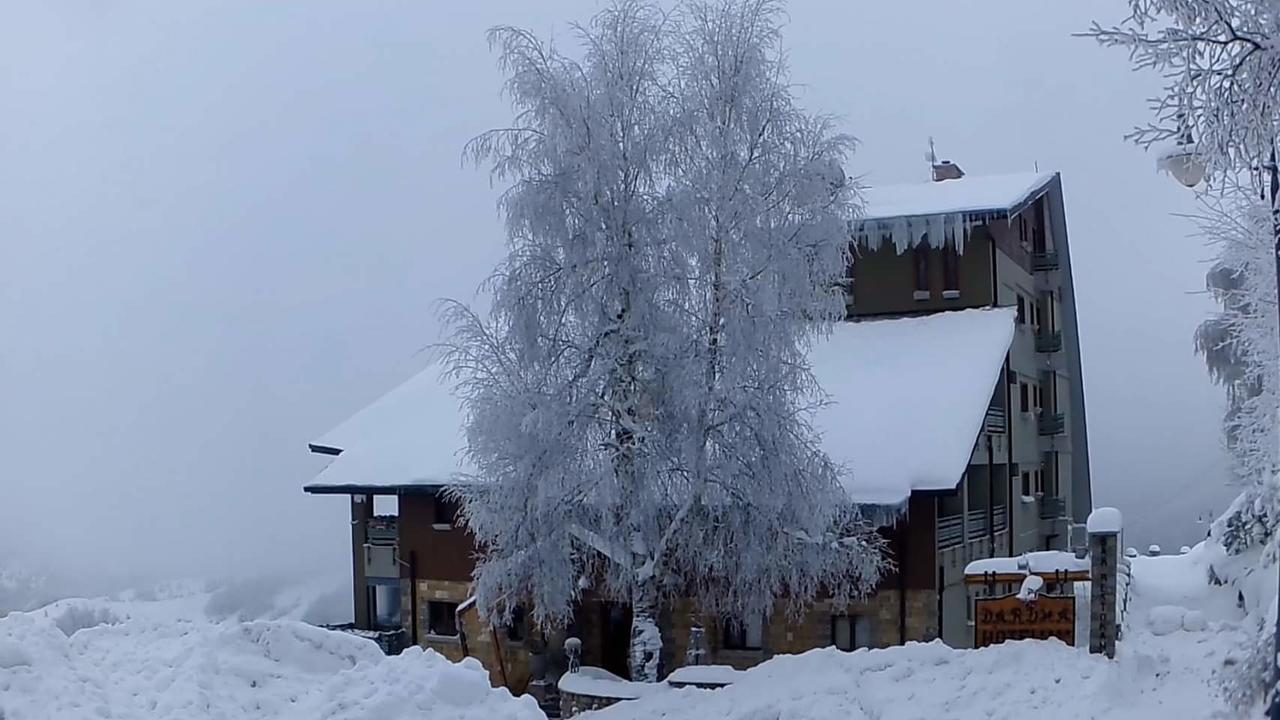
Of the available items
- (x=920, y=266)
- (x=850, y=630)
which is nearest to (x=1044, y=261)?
(x=920, y=266)

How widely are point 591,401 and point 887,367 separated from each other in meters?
7.97

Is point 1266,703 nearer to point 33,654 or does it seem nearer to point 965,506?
point 33,654

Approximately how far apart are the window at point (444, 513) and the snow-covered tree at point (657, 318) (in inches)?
207

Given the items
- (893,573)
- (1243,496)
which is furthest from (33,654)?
(1243,496)

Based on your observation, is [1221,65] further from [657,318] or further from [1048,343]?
[1048,343]

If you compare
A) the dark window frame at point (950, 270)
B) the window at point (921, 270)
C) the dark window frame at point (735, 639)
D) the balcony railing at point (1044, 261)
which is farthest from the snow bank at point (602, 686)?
the balcony railing at point (1044, 261)

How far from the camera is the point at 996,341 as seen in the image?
22.9m

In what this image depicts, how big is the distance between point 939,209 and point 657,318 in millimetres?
9474

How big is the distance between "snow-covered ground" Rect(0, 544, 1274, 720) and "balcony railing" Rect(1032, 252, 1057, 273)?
14.9 meters

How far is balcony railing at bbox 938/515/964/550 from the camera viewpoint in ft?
67.2

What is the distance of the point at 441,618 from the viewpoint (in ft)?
77.7

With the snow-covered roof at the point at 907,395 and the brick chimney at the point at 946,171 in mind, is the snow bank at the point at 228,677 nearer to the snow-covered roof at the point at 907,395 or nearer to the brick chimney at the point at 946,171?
the snow-covered roof at the point at 907,395

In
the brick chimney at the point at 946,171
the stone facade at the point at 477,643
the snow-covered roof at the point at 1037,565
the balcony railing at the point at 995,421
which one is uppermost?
the brick chimney at the point at 946,171

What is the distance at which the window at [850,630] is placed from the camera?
67.2ft
